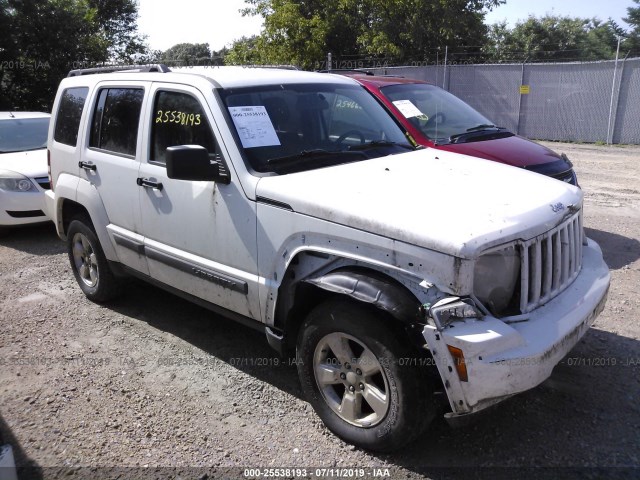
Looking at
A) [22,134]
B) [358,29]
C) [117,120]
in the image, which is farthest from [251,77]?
[358,29]

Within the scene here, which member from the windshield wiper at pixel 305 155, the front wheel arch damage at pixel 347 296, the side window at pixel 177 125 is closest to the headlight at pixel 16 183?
the side window at pixel 177 125

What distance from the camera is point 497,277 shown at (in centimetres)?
293

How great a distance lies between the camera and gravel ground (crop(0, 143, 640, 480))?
3.12m

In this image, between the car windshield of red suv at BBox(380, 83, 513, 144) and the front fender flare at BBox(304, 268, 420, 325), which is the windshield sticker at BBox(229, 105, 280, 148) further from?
the car windshield of red suv at BBox(380, 83, 513, 144)

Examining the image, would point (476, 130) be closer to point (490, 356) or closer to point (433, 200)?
point (433, 200)

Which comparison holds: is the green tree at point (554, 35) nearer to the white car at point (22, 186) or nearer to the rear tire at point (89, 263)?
the white car at point (22, 186)

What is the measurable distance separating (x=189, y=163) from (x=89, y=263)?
2.44m

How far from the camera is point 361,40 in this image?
2319cm

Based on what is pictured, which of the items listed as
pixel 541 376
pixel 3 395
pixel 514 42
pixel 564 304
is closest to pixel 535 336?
pixel 541 376

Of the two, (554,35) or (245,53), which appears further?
(554,35)

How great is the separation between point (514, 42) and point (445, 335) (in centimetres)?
4232

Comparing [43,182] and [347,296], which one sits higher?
[347,296]

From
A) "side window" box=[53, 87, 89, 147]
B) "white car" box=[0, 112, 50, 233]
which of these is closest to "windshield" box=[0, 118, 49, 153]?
"white car" box=[0, 112, 50, 233]

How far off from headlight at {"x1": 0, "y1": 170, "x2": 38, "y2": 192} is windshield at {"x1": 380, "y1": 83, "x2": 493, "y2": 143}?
4.60 metres
